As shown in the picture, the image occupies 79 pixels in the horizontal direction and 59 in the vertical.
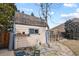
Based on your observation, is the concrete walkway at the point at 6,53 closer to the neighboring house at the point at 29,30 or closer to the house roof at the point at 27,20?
the neighboring house at the point at 29,30

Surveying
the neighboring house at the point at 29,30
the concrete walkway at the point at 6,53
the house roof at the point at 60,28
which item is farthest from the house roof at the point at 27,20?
the concrete walkway at the point at 6,53

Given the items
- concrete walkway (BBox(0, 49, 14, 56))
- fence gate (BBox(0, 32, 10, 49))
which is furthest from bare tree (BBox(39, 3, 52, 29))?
concrete walkway (BBox(0, 49, 14, 56))

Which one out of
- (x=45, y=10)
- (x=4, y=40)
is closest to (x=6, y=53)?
(x=4, y=40)

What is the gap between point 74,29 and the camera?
3236 mm

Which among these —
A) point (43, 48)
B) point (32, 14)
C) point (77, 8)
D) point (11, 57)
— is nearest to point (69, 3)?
point (77, 8)

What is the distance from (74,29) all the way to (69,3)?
0.46 m

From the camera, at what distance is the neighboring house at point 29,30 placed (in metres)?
3.24

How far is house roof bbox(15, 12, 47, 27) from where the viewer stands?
326 centimetres

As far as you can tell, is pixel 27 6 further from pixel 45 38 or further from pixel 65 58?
pixel 65 58

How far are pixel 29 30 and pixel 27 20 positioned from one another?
0.18 metres

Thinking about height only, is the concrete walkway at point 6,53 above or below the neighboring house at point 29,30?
below

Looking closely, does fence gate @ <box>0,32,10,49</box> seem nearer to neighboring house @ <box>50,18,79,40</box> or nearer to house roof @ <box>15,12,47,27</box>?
house roof @ <box>15,12,47,27</box>

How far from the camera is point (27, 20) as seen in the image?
3283 millimetres

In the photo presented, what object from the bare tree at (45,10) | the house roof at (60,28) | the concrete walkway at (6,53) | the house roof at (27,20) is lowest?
the concrete walkway at (6,53)
